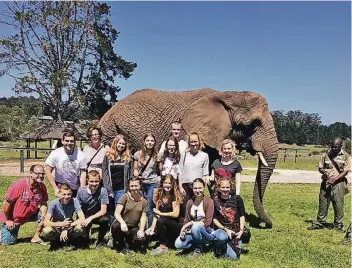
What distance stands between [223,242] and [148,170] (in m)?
1.67

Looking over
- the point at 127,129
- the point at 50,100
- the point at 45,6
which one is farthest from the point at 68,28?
the point at 127,129

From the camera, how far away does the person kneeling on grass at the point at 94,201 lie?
6.52 meters

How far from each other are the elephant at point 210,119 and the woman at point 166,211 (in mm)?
2639

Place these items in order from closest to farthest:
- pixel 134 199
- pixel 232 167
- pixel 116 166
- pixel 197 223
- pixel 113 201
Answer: pixel 197 223
pixel 134 199
pixel 116 166
pixel 232 167
pixel 113 201

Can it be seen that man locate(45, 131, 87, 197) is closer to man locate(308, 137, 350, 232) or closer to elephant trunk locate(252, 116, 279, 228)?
elephant trunk locate(252, 116, 279, 228)

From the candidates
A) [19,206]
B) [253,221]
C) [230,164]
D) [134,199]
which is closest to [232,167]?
[230,164]

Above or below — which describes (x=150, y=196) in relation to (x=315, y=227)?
above

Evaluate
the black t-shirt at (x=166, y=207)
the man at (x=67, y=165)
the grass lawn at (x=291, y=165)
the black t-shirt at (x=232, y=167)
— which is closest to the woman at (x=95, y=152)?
the man at (x=67, y=165)

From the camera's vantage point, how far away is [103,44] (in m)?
31.3

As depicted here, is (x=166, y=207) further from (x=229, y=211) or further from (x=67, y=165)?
(x=67, y=165)

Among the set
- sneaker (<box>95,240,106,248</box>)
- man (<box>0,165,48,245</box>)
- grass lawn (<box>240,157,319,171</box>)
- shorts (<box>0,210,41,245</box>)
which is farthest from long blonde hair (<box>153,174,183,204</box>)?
grass lawn (<box>240,157,319,171</box>)

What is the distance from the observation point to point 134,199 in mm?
6582

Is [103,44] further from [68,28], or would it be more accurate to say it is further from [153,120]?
[153,120]

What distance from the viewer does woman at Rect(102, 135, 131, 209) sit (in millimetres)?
6750
